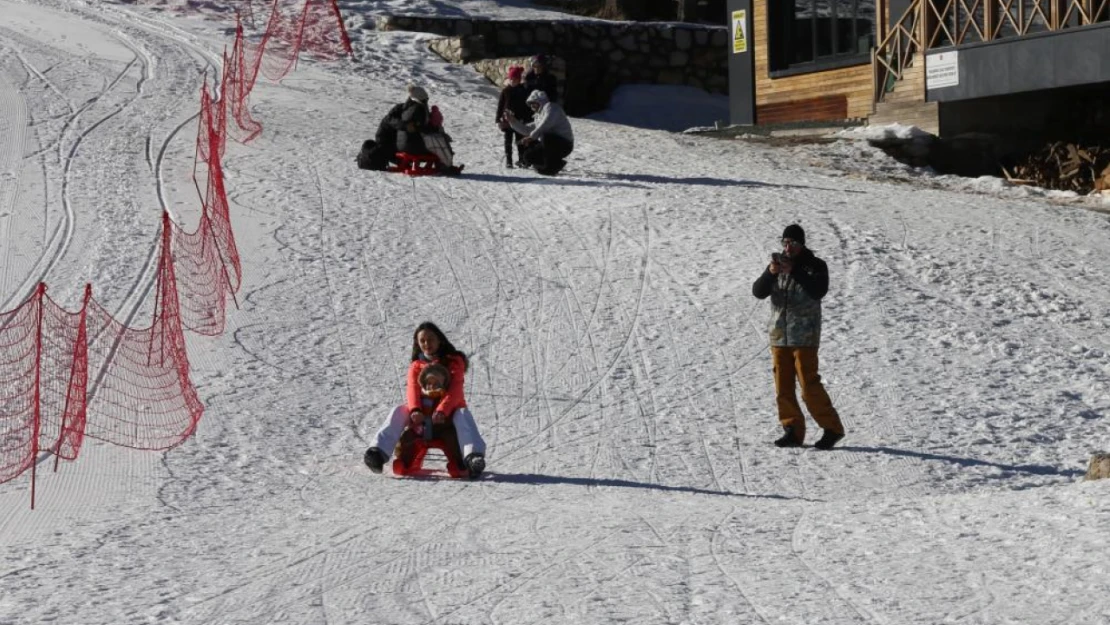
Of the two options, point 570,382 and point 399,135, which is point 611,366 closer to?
point 570,382

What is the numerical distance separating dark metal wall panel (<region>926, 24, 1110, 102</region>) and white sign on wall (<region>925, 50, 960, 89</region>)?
0.21 feet

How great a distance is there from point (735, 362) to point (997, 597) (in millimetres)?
6085

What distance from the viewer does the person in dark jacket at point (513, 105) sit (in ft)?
57.8

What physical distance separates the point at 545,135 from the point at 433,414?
8452 mm

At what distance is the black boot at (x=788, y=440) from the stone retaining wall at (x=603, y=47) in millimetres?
17434

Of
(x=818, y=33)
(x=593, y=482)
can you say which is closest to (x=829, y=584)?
(x=593, y=482)

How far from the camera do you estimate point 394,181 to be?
56.1 ft

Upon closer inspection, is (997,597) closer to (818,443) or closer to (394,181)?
(818,443)

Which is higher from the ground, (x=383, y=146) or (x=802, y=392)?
(x=383, y=146)

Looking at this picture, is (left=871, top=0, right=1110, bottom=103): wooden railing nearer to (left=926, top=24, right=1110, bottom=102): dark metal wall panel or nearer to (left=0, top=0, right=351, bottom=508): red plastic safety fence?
(left=926, top=24, right=1110, bottom=102): dark metal wall panel

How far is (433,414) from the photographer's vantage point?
358 inches

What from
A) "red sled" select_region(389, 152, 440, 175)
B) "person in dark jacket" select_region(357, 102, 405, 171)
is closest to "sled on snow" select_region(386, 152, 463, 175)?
"red sled" select_region(389, 152, 440, 175)

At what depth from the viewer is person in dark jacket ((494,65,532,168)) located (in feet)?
57.8

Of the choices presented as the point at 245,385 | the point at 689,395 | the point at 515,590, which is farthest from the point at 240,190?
the point at 515,590
